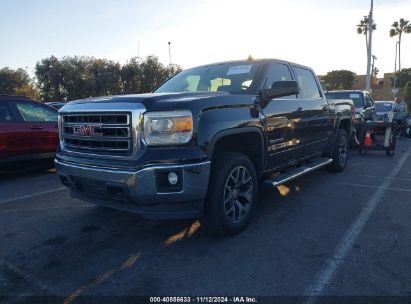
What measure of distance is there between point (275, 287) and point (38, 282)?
6.38 feet

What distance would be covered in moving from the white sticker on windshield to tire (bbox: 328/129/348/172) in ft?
10.6

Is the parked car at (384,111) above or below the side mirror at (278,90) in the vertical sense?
below

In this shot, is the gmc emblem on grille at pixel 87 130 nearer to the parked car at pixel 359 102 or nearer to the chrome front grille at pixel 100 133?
the chrome front grille at pixel 100 133

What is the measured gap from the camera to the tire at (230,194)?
3723mm

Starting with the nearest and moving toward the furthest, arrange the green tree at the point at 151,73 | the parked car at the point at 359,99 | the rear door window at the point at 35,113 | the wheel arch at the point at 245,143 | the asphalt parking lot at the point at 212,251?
the asphalt parking lot at the point at 212,251 < the wheel arch at the point at 245,143 < the rear door window at the point at 35,113 < the parked car at the point at 359,99 < the green tree at the point at 151,73

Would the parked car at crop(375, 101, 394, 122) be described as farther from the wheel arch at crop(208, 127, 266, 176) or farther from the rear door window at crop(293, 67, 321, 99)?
the wheel arch at crop(208, 127, 266, 176)

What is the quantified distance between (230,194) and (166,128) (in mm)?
1065

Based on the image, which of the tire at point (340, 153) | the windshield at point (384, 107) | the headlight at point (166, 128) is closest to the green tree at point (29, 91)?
the windshield at point (384, 107)

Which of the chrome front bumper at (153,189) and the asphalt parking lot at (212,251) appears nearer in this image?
the asphalt parking lot at (212,251)

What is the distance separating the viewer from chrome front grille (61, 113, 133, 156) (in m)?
3.49

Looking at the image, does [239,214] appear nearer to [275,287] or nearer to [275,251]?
[275,251]

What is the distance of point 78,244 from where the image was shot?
391 cm

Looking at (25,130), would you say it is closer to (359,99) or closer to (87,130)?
(87,130)

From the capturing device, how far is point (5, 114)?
7070mm
